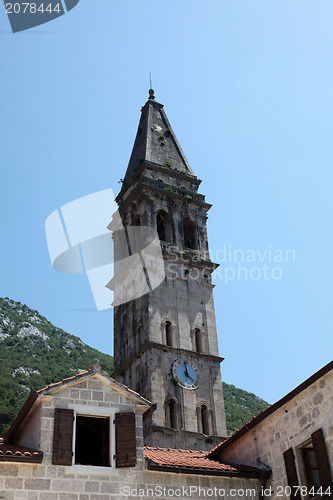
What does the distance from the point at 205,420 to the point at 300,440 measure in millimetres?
17990

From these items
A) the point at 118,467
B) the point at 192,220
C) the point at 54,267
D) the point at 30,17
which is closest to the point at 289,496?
the point at 118,467

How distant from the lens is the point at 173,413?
3275 cm

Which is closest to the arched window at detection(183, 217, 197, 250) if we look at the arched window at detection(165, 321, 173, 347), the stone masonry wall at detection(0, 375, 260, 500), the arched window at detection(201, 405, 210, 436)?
the arched window at detection(165, 321, 173, 347)

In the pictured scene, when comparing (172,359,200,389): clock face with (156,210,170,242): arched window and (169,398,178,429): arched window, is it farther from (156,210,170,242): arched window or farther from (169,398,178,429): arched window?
(156,210,170,242): arched window

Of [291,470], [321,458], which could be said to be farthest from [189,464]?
[321,458]

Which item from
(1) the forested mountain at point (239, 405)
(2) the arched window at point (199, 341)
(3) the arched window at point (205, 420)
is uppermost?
(1) the forested mountain at point (239, 405)

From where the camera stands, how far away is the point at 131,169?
43.8 metres

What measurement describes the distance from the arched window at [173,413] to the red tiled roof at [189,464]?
46.6 ft

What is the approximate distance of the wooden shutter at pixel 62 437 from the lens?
14961mm

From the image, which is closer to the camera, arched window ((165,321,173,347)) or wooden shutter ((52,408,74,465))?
wooden shutter ((52,408,74,465))

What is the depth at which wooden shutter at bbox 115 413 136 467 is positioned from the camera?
15500mm

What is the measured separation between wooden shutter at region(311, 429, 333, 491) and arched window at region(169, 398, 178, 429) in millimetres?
17467

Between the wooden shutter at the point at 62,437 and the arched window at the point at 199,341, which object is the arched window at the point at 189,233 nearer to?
the arched window at the point at 199,341

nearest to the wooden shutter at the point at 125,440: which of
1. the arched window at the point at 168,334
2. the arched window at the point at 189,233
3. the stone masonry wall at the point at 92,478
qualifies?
the stone masonry wall at the point at 92,478
